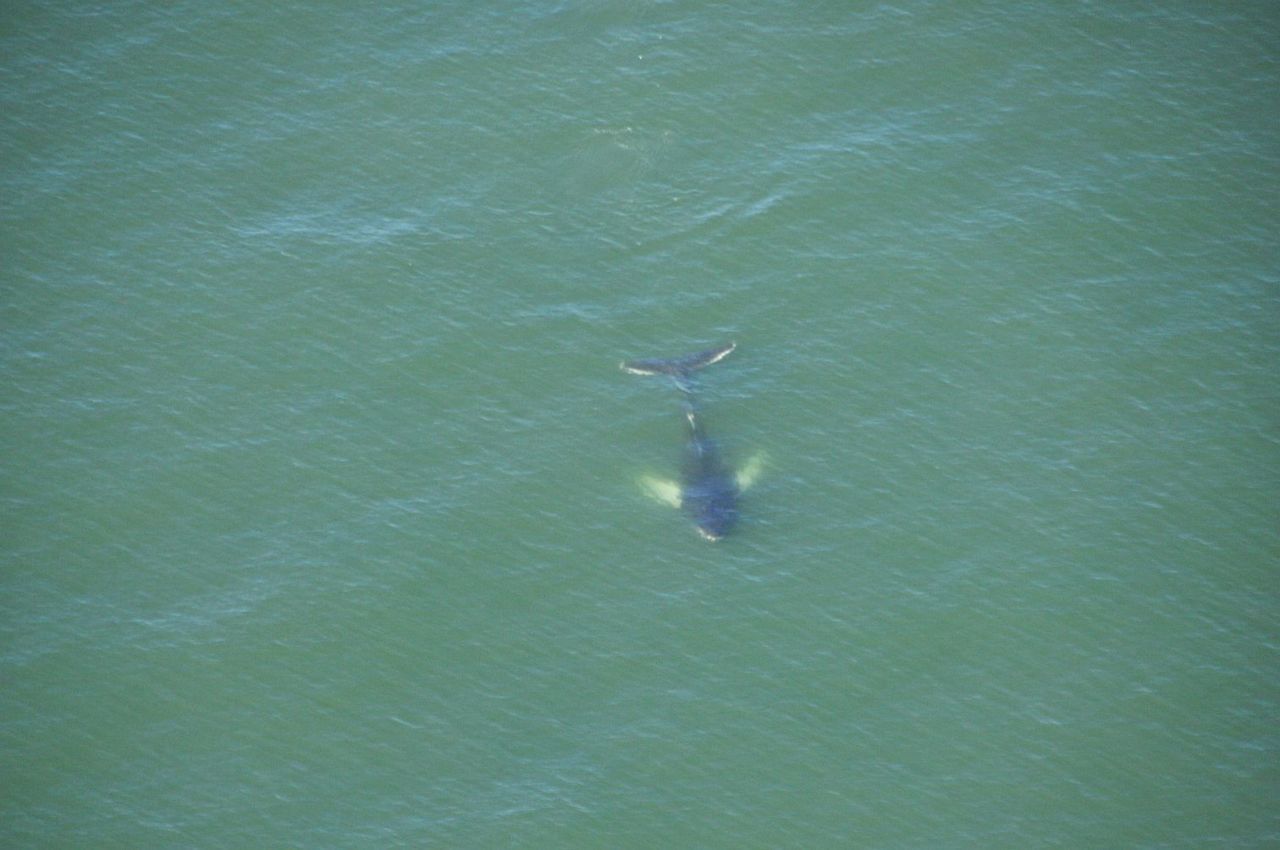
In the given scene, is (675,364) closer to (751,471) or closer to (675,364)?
(675,364)

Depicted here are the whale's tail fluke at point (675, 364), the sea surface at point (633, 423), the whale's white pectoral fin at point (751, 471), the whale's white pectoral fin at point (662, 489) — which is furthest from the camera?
the whale's tail fluke at point (675, 364)

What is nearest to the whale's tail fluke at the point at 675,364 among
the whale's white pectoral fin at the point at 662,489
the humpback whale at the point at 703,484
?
the humpback whale at the point at 703,484

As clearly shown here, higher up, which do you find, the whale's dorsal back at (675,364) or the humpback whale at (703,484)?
the whale's dorsal back at (675,364)

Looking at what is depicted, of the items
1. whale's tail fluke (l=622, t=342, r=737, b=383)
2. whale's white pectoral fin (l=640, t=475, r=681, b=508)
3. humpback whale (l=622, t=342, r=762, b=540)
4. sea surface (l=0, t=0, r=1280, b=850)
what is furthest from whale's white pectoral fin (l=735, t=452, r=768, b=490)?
whale's tail fluke (l=622, t=342, r=737, b=383)

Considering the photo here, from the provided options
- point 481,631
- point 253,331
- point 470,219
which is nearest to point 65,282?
point 253,331

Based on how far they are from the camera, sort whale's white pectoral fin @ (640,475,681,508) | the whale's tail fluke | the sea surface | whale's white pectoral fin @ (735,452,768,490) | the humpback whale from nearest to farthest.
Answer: the sea surface → the humpback whale → whale's white pectoral fin @ (640,475,681,508) → whale's white pectoral fin @ (735,452,768,490) → the whale's tail fluke

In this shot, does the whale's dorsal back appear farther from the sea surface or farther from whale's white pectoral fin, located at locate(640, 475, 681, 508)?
whale's white pectoral fin, located at locate(640, 475, 681, 508)

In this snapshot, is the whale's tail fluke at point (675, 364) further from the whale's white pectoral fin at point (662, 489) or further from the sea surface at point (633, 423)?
the whale's white pectoral fin at point (662, 489)
